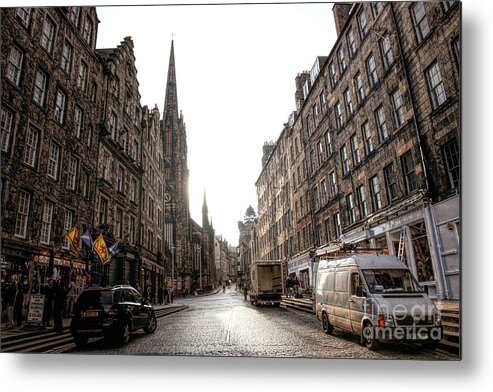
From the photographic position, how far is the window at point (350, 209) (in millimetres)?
10331

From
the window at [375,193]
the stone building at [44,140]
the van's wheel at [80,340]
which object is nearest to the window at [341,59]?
the window at [375,193]

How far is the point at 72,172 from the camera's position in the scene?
7602 millimetres

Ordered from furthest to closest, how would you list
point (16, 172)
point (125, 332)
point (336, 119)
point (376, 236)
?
point (336, 119) < point (376, 236) < point (125, 332) < point (16, 172)

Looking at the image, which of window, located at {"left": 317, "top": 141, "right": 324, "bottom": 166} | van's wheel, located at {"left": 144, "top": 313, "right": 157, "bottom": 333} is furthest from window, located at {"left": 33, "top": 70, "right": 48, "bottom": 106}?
window, located at {"left": 317, "top": 141, "right": 324, "bottom": 166}

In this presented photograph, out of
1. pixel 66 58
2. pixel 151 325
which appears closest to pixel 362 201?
pixel 151 325

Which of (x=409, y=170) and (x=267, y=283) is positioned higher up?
(x=409, y=170)

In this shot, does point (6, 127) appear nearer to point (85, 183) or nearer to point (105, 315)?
point (85, 183)

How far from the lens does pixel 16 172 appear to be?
247 inches

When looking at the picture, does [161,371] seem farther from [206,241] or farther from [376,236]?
[206,241]

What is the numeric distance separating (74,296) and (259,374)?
4.42 meters

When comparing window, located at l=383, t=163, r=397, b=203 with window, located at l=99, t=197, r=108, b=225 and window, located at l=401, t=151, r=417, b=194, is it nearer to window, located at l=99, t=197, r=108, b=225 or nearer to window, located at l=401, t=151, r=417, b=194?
window, located at l=401, t=151, r=417, b=194

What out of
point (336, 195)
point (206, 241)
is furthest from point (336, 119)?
point (206, 241)

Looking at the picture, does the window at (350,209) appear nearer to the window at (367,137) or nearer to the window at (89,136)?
the window at (367,137)

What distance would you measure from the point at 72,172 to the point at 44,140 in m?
0.96
